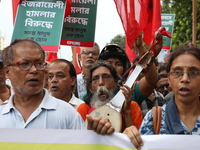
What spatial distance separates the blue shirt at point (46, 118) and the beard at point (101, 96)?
86 cm

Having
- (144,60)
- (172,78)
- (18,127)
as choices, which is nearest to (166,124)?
(172,78)

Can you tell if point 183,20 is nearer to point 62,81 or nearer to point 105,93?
point 62,81

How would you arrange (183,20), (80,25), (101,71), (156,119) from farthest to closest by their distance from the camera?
(183,20) < (80,25) < (101,71) < (156,119)

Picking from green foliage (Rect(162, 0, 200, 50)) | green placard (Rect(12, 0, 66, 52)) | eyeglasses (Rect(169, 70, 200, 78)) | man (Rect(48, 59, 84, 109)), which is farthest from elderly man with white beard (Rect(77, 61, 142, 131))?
green foliage (Rect(162, 0, 200, 50))

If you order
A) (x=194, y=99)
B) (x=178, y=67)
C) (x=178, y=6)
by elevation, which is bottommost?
(x=194, y=99)

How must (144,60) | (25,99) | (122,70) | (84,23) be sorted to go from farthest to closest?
1. (84,23)
2. (122,70)
3. (144,60)
4. (25,99)

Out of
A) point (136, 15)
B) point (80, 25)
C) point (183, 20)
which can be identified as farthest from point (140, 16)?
point (183, 20)

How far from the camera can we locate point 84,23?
5.23 m

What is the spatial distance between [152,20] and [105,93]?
126cm

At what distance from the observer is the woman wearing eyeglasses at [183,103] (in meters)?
2.68

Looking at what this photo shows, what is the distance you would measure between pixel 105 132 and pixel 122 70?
2.13m

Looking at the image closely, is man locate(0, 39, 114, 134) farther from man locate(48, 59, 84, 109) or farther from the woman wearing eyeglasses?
man locate(48, 59, 84, 109)

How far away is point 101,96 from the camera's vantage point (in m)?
3.73

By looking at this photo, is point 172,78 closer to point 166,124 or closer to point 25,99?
point 166,124
